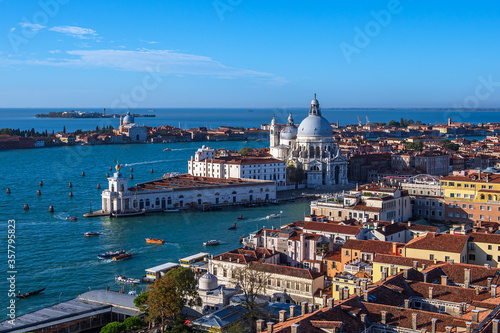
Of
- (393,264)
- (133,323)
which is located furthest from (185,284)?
(393,264)

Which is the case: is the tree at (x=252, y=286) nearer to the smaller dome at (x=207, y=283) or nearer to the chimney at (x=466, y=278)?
the smaller dome at (x=207, y=283)

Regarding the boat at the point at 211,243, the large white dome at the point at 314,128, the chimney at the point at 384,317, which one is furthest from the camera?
the large white dome at the point at 314,128

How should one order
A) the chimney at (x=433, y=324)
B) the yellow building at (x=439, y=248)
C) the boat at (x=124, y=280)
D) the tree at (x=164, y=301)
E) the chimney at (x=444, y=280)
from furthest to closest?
1. the boat at (x=124, y=280)
2. the yellow building at (x=439, y=248)
3. the tree at (x=164, y=301)
4. the chimney at (x=444, y=280)
5. the chimney at (x=433, y=324)

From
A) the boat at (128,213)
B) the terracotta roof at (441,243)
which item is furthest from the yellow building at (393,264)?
the boat at (128,213)

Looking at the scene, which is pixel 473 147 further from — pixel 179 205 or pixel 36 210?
pixel 36 210

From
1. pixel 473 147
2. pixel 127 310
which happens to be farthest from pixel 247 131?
pixel 127 310

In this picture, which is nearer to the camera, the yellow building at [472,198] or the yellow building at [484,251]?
the yellow building at [484,251]

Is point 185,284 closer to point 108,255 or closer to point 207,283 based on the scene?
point 207,283
